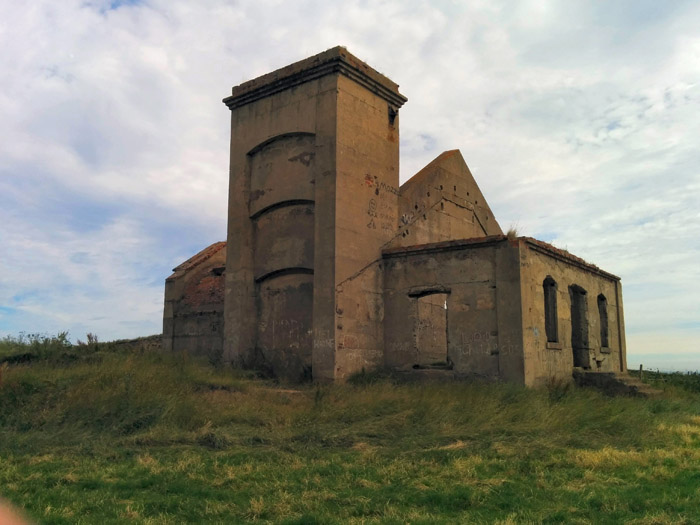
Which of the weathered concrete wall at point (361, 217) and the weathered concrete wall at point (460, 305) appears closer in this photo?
the weathered concrete wall at point (460, 305)

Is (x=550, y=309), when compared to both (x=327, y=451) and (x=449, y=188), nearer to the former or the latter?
(x=449, y=188)

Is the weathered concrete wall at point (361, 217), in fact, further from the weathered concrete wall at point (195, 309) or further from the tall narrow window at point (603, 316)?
the tall narrow window at point (603, 316)

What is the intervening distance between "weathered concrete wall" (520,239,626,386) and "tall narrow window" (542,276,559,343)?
123mm

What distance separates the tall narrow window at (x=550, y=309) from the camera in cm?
1567

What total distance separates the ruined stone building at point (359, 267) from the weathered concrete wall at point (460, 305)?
0.03 m

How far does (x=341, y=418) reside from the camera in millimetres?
10547

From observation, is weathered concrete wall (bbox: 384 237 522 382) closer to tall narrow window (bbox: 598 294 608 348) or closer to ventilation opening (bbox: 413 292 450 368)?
ventilation opening (bbox: 413 292 450 368)

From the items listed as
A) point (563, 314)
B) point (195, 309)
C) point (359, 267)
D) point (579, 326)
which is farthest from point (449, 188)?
point (195, 309)

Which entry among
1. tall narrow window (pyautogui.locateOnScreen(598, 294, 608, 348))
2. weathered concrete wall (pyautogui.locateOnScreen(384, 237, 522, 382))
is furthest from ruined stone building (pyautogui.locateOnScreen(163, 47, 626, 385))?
tall narrow window (pyautogui.locateOnScreen(598, 294, 608, 348))

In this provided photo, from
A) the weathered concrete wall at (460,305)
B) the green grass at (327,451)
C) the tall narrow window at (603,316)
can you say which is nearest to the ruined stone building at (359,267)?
the weathered concrete wall at (460,305)

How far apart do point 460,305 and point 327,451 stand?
7070mm

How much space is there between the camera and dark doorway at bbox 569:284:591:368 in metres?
17.5

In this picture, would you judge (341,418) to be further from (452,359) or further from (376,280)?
(376,280)

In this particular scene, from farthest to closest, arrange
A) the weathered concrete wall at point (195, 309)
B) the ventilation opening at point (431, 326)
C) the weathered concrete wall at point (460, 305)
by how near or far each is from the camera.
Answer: the weathered concrete wall at point (195, 309)
the ventilation opening at point (431, 326)
the weathered concrete wall at point (460, 305)
